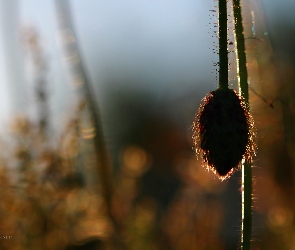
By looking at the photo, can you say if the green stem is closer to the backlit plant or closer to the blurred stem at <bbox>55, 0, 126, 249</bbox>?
the backlit plant

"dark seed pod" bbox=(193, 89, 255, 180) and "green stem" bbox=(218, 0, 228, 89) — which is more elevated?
"green stem" bbox=(218, 0, 228, 89)

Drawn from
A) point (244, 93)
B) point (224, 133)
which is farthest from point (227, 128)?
point (244, 93)

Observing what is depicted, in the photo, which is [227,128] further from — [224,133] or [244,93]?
[244,93]

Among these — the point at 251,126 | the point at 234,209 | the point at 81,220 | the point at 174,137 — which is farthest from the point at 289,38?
the point at 251,126

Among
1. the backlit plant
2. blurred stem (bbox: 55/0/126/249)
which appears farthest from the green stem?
blurred stem (bbox: 55/0/126/249)

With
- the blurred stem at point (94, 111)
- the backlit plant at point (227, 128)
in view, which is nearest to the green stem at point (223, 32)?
the backlit plant at point (227, 128)

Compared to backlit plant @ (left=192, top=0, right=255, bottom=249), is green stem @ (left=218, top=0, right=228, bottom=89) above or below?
above

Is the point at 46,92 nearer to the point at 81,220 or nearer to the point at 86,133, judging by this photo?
the point at 86,133

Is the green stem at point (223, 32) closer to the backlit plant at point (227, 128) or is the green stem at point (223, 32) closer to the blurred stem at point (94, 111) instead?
the backlit plant at point (227, 128)
